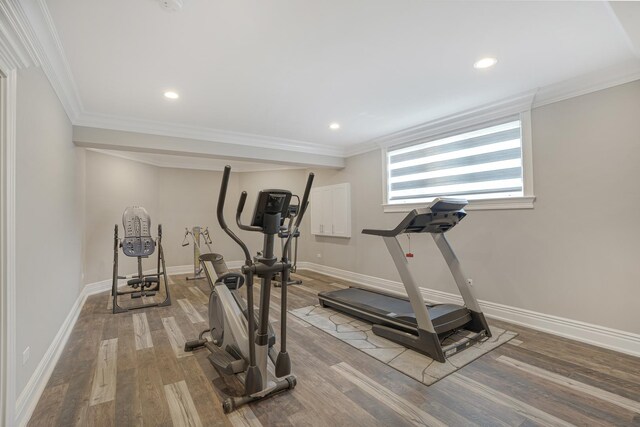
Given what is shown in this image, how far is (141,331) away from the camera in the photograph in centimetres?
319

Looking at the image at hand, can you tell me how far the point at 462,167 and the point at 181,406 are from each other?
3.91 metres

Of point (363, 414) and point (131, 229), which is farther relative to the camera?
point (131, 229)

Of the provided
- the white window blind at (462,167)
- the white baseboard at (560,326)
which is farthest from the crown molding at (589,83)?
the white baseboard at (560,326)

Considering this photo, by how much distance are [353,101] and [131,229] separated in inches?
151

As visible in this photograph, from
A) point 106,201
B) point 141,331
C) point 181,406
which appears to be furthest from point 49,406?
point 106,201

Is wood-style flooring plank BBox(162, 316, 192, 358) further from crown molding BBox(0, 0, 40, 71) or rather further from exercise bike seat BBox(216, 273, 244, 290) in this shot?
crown molding BBox(0, 0, 40, 71)

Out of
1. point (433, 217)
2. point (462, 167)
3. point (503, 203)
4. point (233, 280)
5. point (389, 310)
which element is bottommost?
point (389, 310)

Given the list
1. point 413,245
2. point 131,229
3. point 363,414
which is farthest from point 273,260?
point 131,229

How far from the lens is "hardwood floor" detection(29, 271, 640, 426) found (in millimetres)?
1788

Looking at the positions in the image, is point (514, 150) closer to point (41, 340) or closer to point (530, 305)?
point (530, 305)

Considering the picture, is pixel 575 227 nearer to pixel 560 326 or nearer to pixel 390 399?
pixel 560 326

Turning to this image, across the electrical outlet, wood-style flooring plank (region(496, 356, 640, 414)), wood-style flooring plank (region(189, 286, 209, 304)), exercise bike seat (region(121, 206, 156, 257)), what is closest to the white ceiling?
exercise bike seat (region(121, 206, 156, 257))

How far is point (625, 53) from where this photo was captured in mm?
2393

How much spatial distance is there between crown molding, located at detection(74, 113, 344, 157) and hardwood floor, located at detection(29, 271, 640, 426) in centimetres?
253
